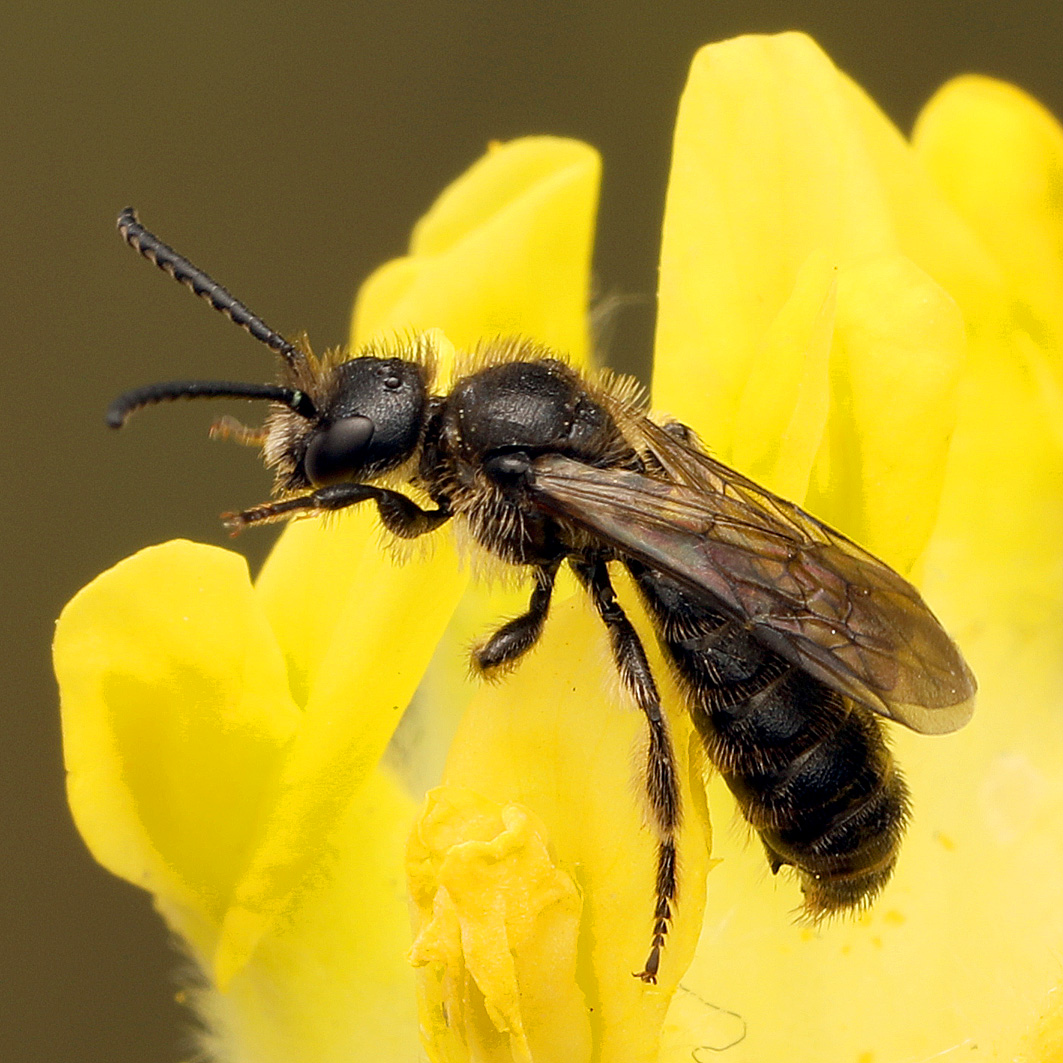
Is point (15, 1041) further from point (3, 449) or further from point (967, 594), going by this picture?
point (967, 594)

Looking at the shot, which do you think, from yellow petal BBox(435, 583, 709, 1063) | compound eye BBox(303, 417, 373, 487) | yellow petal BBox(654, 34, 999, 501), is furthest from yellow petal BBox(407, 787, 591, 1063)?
yellow petal BBox(654, 34, 999, 501)

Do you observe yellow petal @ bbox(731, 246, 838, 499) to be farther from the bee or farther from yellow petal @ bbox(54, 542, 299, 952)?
yellow petal @ bbox(54, 542, 299, 952)

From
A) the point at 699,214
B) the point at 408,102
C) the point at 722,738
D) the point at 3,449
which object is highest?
the point at 408,102

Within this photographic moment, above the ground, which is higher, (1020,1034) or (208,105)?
(208,105)

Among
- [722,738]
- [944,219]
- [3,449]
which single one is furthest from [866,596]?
[3,449]

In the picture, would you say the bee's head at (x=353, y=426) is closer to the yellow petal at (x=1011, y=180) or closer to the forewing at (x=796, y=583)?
the forewing at (x=796, y=583)

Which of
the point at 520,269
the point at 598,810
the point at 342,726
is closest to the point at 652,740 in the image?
the point at 598,810
